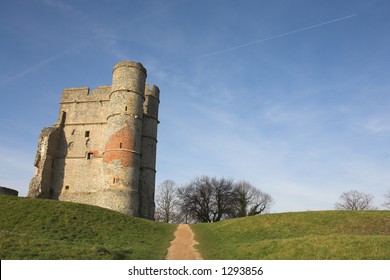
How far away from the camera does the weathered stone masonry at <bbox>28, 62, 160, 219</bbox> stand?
32844 millimetres

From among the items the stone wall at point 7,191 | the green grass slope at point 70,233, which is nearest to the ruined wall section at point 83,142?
the stone wall at point 7,191

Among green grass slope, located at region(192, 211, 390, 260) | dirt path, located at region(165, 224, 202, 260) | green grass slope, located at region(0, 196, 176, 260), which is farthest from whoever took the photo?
dirt path, located at region(165, 224, 202, 260)

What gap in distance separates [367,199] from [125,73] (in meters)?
68.6

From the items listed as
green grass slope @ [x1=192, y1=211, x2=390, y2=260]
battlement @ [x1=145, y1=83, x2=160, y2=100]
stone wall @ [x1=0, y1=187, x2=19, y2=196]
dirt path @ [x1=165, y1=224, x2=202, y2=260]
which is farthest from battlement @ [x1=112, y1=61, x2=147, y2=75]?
dirt path @ [x1=165, y1=224, x2=202, y2=260]

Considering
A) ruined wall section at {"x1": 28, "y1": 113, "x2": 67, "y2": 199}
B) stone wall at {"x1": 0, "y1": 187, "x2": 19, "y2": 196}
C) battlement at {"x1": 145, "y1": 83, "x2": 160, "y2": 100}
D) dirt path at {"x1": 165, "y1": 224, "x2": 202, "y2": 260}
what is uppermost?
battlement at {"x1": 145, "y1": 83, "x2": 160, "y2": 100}

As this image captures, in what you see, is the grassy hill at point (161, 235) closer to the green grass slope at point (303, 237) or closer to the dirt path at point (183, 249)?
the green grass slope at point (303, 237)

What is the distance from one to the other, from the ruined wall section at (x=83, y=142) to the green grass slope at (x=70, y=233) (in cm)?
1263

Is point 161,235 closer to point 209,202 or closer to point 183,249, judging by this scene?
point 183,249

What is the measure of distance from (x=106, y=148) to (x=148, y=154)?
18.5ft

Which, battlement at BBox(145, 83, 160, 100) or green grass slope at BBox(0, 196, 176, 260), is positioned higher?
battlement at BBox(145, 83, 160, 100)

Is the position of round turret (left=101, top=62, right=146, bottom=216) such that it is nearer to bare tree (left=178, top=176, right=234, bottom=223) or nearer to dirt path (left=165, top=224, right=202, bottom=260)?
dirt path (left=165, top=224, right=202, bottom=260)

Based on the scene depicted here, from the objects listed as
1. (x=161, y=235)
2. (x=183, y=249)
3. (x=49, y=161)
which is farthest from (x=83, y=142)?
(x=183, y=249)
